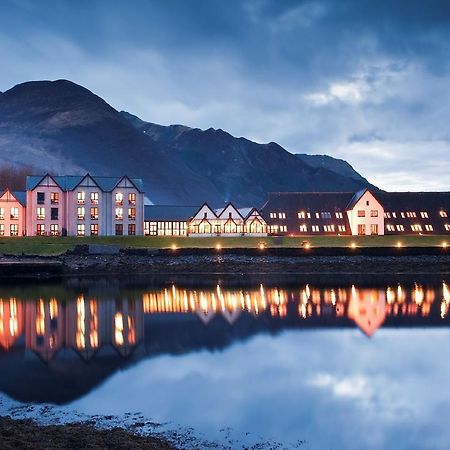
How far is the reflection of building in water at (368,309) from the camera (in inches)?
1388

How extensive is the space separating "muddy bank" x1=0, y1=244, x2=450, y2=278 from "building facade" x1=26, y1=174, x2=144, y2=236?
17853mm

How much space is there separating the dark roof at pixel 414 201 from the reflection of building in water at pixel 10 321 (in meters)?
74.6

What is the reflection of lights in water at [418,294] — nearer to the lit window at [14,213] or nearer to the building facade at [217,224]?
the building facade at [217,224]

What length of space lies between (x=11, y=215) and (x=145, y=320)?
6128cm

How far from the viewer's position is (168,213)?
101312mm

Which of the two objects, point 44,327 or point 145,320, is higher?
point 44,327

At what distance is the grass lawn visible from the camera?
78.6 m

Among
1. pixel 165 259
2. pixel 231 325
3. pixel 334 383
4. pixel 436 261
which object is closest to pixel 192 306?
pixel 231 325

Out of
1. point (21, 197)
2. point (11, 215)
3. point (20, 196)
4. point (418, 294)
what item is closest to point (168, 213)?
point (21, 197)

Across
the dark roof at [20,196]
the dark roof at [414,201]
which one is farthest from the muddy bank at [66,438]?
the dark roof at [414,201]

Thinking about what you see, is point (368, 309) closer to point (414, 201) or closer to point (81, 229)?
point (81, 229)

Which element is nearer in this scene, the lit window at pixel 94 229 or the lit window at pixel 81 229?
the lit window at pixel 81 229

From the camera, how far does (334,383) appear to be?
71.6 feet

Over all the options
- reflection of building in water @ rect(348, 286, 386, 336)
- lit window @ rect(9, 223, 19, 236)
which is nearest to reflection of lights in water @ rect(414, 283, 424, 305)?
reflection of building in water @ rect(348, 286, 386, 336)
